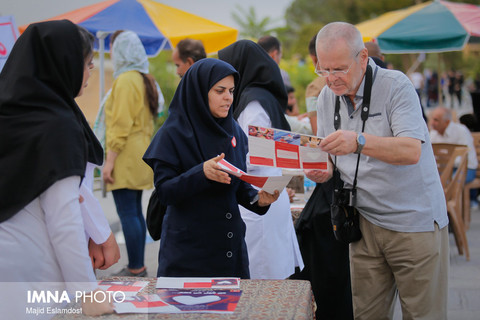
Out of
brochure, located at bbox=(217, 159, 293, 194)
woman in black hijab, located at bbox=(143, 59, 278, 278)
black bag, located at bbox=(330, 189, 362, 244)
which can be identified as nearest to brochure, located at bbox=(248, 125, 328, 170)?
brochure, located at bbox=(217, 159, 293, 194)

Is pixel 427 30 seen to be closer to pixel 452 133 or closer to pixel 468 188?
pixel 452 133

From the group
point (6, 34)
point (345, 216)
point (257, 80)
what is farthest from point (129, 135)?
point (345, 216)

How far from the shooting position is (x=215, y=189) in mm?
2830

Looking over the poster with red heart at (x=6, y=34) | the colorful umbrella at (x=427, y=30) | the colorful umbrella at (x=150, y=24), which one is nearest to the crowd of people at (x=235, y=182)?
the poster with red heart at (x=6, y=34)

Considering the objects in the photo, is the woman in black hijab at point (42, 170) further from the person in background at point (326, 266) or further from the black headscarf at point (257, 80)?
the person in background at point (326, 266)

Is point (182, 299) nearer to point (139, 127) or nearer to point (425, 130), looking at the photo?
point (425, 130)

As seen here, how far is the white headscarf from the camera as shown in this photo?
18.1 ft

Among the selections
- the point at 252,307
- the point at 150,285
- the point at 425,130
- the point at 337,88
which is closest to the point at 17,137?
the point at 150,285

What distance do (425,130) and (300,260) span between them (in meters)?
1.46

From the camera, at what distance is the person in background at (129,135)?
5.40m

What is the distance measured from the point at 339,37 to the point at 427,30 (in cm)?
688

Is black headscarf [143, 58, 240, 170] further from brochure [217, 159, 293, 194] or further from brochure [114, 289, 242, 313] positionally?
brochure [114, 289, 242, 313]

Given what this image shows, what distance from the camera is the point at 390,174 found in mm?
2793

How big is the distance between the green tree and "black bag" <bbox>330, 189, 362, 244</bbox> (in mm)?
28568
